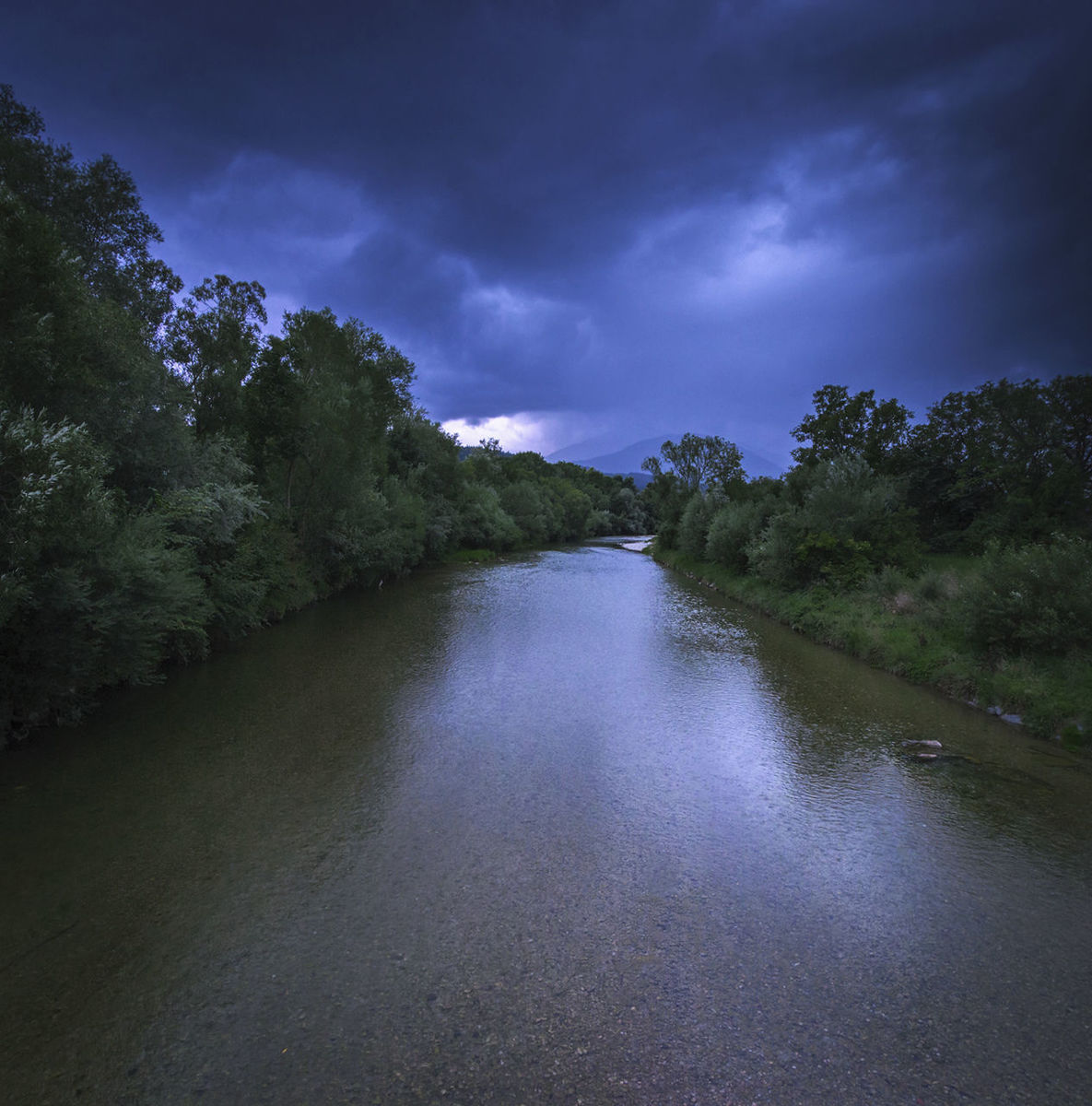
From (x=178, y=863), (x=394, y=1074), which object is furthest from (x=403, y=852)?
(x=394, y=1074)

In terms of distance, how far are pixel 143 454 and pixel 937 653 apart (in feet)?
60.6

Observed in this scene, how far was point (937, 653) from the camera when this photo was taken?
13.3 m

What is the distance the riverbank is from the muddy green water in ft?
2.12

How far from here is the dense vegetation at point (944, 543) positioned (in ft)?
36.6

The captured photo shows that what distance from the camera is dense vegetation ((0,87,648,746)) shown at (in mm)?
8102

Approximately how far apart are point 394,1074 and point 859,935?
13.1 ft

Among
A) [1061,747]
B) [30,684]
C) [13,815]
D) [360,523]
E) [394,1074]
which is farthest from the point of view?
[360,523]

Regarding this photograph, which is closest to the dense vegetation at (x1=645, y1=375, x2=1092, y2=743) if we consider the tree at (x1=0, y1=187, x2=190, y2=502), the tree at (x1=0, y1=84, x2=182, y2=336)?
the tree at (x1=0, y1=187, x2=190, y2=502)

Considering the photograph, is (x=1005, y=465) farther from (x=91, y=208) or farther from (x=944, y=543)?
(x=91, y=208)

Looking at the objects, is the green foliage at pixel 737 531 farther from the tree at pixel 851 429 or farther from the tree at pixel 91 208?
A: the tree at pixel 91 208

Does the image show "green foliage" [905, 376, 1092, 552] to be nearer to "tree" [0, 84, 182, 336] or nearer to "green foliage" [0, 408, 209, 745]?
"green foliage" [0, 408, 209, 745]

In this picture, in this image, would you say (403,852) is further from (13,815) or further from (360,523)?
(360,523)

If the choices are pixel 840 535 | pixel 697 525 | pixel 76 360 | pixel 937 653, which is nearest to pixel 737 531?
pixel 840 535

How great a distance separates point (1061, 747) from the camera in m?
9.65
